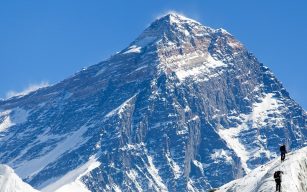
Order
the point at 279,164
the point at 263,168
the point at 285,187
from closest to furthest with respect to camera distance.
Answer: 1. the point at 285,187
2. the point at 279,164
3. the point at 263,168

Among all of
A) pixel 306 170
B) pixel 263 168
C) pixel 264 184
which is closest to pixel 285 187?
pixel 264 184

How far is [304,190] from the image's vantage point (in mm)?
99875

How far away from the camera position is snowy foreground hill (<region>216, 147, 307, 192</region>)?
96375 mm

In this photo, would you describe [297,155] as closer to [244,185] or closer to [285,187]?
[244,185]

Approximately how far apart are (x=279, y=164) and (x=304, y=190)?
22.5 feet

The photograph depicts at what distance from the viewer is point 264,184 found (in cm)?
9875

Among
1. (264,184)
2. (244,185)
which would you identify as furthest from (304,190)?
(244,185)

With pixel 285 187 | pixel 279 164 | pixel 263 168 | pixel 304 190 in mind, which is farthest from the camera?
pixel 263 168

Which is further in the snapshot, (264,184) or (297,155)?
(297,155)

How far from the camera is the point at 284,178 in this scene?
318ft

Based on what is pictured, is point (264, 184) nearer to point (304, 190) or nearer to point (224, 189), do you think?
point (304, 190)

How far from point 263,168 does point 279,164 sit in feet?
38.1

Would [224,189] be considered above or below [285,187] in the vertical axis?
above

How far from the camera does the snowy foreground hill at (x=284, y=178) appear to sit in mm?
96375
